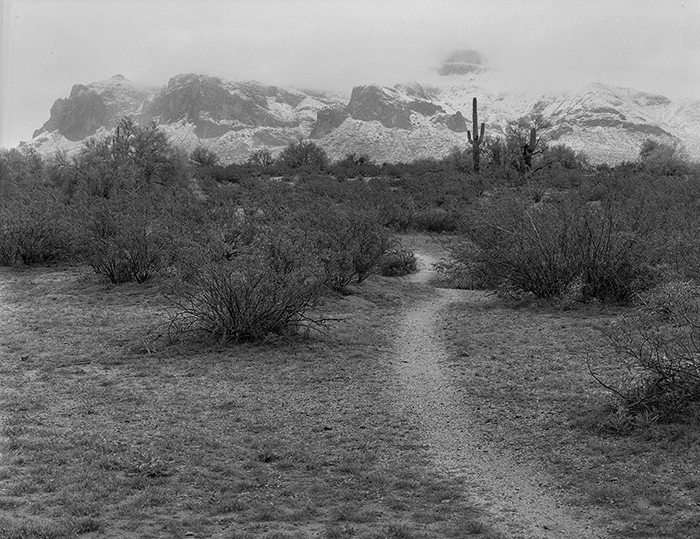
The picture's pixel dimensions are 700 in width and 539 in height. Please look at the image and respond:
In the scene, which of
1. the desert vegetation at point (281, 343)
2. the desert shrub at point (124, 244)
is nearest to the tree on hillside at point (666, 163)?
the desert vegetation at point (281, 343)

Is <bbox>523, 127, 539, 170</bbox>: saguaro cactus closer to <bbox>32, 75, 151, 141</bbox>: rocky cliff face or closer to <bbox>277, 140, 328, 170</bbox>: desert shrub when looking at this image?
<bbox>277, 140, 328, 170</bbox>: desert shrub

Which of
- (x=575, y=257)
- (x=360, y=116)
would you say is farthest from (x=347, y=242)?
(x=360, y=116)

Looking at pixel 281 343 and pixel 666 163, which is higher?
pixel 666 163

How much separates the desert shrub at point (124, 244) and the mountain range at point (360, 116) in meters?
64.5

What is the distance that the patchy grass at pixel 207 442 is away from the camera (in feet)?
16.7

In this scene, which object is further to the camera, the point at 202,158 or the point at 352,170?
the point at 202,158

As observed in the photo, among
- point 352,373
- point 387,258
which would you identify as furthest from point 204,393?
point 387,258

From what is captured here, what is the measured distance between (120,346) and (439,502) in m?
6.19

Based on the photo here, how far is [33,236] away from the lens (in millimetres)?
18344

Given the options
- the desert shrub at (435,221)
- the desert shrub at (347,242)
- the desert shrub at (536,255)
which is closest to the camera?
the desert shrub at (536,255)

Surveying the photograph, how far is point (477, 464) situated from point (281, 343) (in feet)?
15.5

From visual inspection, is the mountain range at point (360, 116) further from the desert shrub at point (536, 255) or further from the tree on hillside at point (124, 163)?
the desert shrub at point (536, 255)

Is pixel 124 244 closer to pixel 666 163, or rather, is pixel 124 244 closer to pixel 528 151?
pixel 528 151

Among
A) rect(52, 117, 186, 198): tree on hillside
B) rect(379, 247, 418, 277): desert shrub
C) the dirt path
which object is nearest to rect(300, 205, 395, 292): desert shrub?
rect(379, 247, 418, 277): desert shrub
